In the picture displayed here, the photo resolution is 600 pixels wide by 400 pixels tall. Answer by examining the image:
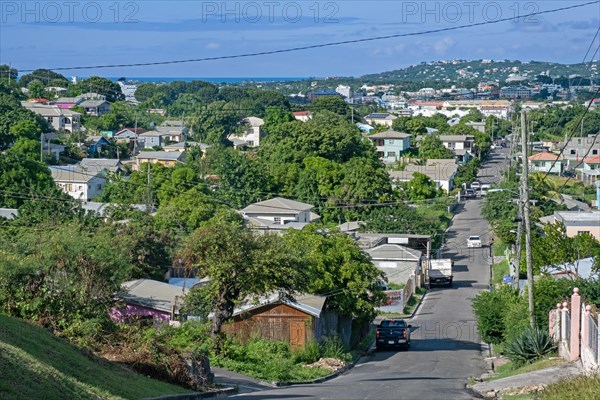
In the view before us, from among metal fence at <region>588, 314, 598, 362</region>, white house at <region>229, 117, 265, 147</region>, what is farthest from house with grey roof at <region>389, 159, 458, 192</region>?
metal fence at <region>588, 314, 598, 362</region>

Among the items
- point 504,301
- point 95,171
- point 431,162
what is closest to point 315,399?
point 504,301

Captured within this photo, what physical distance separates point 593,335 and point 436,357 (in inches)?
581

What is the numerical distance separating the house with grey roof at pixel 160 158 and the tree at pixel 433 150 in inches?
1145

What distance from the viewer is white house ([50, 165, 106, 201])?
253 feet

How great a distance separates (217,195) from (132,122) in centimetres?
5955

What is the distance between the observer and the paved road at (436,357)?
75.9 ft

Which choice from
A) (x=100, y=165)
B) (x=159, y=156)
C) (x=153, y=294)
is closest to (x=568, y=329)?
(x=153, y=294)

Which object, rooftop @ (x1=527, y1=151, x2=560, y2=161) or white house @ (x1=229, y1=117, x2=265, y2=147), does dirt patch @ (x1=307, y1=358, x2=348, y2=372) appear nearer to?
rooftop @ (x1=527, y1=151, x2=560, y2=161)

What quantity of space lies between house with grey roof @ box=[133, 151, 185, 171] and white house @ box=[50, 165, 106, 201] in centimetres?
1667

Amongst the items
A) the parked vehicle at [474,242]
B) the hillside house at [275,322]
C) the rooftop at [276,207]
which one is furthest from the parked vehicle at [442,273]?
the hillside house at [275,322]

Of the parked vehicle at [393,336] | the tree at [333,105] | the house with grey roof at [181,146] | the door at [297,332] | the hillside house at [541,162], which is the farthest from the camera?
the tree at [333,105]

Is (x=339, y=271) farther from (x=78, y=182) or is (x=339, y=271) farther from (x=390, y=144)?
(x=390, y=144)

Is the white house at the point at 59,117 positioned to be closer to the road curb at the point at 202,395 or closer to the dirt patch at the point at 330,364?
the dirt patch at the point at 330,364

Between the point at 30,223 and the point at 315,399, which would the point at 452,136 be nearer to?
the point at 30,223
